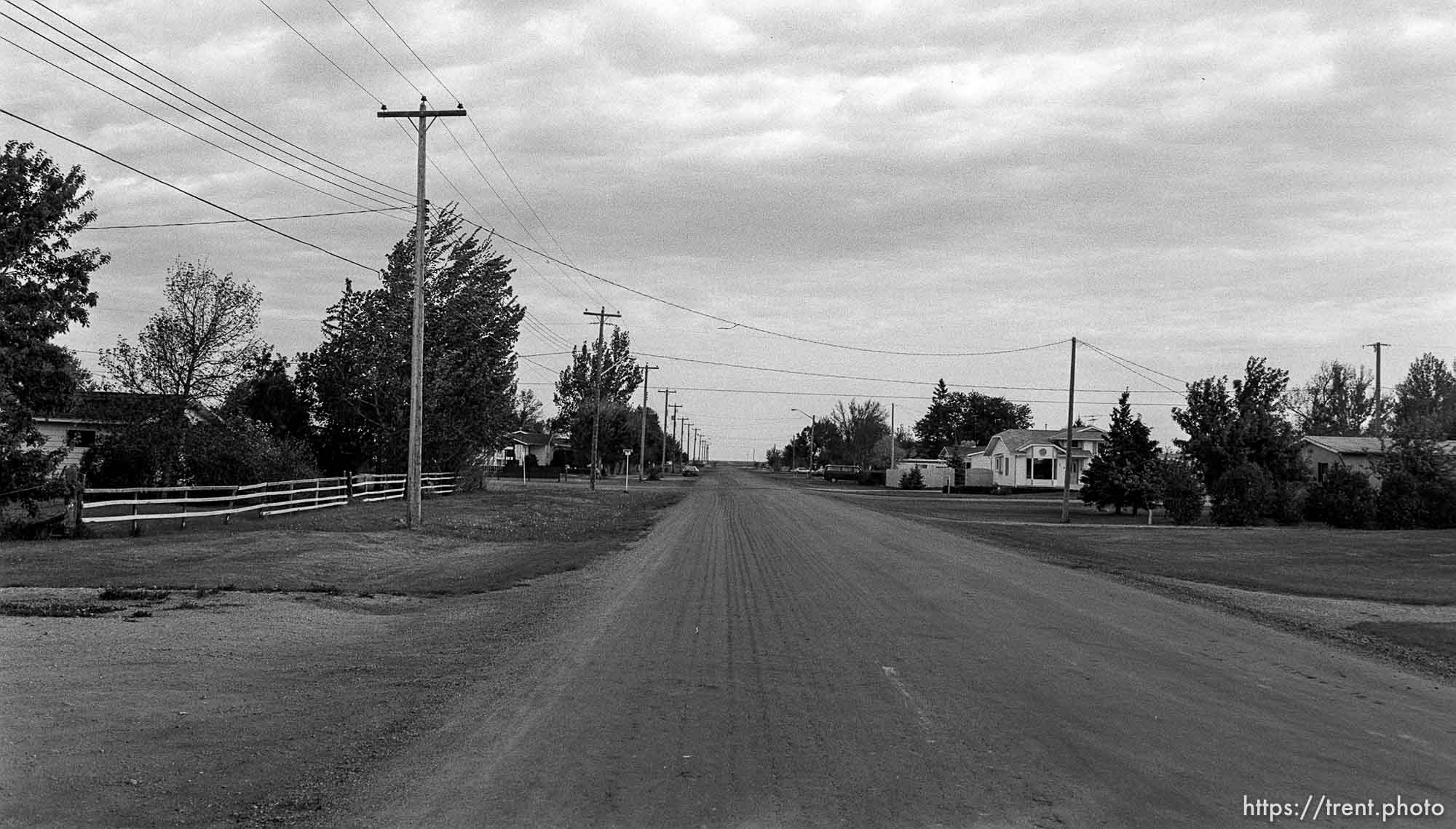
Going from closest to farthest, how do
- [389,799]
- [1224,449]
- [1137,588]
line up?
[389,799] → [1137,588] → [1224,449]

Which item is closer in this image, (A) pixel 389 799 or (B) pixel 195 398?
(A) pixel 389 799

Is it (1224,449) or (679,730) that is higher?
(1224,449)

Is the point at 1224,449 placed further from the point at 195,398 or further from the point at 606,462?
the point at 606,462

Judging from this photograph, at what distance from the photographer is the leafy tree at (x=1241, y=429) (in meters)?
46.8

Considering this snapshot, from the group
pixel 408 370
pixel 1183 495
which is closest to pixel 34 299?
pixel 408 370

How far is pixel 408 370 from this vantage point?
4500cm

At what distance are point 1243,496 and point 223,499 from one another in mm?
35945

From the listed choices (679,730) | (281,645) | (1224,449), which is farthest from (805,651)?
(1224,449)

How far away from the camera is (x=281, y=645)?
11.4 m

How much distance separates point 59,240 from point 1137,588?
82.1 feet

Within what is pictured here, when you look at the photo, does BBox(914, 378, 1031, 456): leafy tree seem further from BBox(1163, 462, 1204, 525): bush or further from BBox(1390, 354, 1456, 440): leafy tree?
BBox(1163, 462, 1204, 525): bush

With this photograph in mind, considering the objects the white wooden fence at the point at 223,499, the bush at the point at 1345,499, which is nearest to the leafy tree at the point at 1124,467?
the bush at the point at 1345,499

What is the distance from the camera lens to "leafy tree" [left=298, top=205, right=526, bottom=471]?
147 ft

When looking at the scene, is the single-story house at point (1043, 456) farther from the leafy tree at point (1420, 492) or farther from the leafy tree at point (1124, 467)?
the leafy tree at point (1420, 492)
